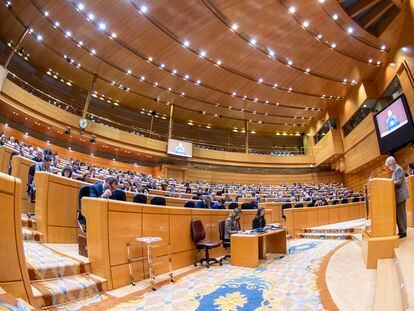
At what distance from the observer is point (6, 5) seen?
10.5 m

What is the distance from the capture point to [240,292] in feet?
9.65

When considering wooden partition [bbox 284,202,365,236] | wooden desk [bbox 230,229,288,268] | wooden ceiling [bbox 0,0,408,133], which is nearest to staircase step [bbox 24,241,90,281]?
wooden desk [bbox 230,229,288,268]

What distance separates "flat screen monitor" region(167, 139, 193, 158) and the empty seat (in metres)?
12.1

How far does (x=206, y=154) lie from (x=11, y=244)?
17.3m

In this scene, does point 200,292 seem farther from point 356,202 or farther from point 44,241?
point 356,202

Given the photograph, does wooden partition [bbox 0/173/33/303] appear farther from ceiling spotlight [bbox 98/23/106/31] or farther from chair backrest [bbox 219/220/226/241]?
ceiling spotlight [bbox 98/23/106/31]

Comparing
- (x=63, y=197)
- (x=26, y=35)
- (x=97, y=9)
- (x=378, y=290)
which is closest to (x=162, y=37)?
(x=97, y=9)

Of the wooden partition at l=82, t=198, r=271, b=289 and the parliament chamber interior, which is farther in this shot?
the wooden partition at l=82, t=198, r=271, b=289

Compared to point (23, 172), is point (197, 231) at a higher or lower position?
lower

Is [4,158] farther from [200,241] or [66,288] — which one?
[66,288]

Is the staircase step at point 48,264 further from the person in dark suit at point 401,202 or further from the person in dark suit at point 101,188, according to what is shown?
the person in dark suit at point 401,202

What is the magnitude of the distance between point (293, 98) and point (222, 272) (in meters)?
14.8

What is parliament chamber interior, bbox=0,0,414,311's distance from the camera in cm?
281

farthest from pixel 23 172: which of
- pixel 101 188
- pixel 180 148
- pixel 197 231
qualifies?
pixel 180 148
